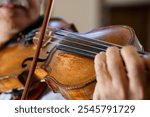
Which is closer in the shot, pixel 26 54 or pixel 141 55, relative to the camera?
pixel 141 55

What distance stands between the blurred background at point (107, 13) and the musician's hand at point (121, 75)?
1.33m

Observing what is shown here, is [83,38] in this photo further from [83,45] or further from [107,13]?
[107,13]

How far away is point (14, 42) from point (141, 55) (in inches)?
17.3

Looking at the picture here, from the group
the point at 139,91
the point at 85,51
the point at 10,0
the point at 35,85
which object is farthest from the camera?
the point at 10,0

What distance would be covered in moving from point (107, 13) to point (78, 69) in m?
1.46

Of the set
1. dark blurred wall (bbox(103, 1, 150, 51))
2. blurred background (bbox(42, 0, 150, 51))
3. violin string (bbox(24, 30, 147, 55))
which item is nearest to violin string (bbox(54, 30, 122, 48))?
violin string (bbox(24, 30, 147, 55))

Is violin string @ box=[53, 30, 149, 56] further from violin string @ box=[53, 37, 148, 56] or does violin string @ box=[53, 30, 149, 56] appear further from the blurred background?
the blurred background

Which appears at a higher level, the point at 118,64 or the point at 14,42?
the point at 118,64

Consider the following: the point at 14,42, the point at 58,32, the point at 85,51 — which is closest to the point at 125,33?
the point at 85,51

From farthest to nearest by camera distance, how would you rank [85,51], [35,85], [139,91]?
[35,85] → [85,51] → [139,91]

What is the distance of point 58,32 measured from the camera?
0.77m

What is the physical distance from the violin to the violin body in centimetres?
7

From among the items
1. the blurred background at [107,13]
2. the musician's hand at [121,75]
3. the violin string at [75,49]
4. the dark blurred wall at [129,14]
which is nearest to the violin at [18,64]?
the violin string at [75,49]

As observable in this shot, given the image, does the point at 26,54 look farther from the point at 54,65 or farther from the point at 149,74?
the point at 149,74
